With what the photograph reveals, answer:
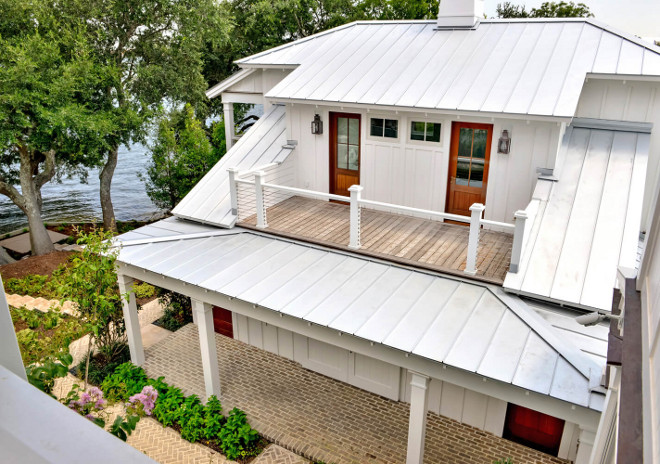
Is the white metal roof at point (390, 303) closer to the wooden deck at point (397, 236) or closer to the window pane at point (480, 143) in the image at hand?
the wooden deck at point (397, 236)

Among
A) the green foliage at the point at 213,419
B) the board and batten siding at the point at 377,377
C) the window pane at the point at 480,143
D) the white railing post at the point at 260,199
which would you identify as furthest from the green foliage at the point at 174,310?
the window pane at the point at 480,143

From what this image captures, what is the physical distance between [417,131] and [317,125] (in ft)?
7.47

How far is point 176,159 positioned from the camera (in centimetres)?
1653

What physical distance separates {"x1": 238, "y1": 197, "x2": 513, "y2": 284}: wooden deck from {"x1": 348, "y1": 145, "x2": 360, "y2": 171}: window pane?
2.87 ft

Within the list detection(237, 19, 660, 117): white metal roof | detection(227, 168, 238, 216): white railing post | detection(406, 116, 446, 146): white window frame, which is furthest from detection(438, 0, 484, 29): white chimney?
Answer: detection(227, 168, 238, 216): white railing post

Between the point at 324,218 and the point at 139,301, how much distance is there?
6.56 metres

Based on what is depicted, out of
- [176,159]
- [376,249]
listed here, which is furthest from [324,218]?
[176,159]

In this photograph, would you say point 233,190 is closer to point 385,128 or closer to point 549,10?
point 385,128

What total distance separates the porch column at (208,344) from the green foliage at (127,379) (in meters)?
1.46

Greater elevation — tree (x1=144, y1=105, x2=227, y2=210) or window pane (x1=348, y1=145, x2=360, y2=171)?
window pane (x1=348, y1=145, x2=360, y2=171)

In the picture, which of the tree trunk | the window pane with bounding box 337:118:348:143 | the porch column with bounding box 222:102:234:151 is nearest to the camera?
the window pane with bounding box 337:118:348:143

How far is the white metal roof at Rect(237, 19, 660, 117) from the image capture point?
840cm

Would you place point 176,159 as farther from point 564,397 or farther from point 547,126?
point 564,397

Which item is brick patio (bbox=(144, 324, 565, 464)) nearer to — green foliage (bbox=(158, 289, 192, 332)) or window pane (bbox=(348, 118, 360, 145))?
green foliage (bbox=(158, 289, 192, 332))
